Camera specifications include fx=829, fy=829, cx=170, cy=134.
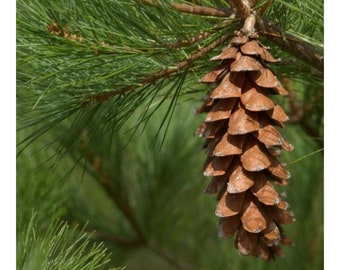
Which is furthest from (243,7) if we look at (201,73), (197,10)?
(201,73)

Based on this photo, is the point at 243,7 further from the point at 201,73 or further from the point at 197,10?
the point at 201,73

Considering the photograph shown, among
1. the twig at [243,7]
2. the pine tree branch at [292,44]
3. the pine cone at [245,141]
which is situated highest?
the twig at [243,7]

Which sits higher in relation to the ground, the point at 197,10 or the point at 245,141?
the point at 197,10

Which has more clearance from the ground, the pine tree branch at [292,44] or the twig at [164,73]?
the pine tree branch at [292,44]

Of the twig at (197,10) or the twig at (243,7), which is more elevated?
the twig at (243,7)

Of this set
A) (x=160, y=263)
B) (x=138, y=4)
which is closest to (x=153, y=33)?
(x=138, y=4)

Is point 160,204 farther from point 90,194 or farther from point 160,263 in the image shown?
point 160,263

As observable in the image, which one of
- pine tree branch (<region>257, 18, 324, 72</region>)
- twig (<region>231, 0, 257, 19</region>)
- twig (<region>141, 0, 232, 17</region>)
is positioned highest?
twig (<region>231, 0, 257, 19</region>)
